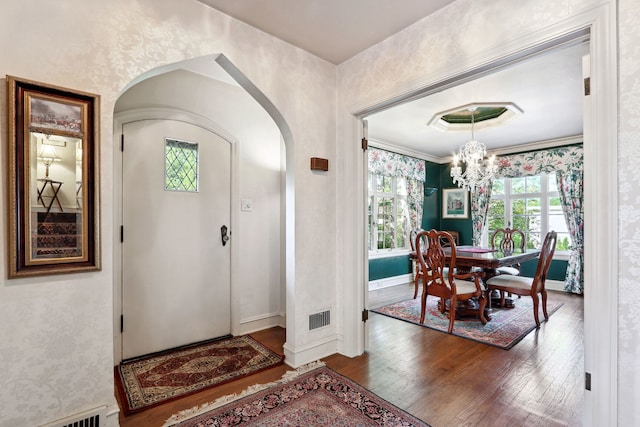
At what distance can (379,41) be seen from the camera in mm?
2402

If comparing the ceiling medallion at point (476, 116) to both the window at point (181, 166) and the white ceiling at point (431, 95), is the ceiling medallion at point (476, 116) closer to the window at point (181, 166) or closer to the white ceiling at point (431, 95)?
the white ceiling at point (431, 95)

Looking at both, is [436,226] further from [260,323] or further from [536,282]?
[260,323]

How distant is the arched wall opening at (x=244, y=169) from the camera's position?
248cm

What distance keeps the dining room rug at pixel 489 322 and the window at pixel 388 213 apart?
4.59 feet

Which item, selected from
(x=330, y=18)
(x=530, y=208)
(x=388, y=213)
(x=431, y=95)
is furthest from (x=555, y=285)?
(x=330, y=18)

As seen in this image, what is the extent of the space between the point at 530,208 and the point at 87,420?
6571 mm

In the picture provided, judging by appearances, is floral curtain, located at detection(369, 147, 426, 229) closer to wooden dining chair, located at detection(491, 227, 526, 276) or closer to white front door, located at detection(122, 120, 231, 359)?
wooden dining chair, located at detection(491, 227, 526, 276)

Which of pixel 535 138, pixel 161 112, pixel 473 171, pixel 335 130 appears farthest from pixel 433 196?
pixel 161 112

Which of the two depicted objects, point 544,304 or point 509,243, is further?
point 509,243

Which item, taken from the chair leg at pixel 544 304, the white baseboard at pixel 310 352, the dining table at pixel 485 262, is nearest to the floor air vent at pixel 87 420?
the white baseboard at pixel 310 352

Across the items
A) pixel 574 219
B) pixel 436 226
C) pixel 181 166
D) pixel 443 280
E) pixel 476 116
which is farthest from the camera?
pixel 436 226

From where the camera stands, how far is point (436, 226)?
671 cm

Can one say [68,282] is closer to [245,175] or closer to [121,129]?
[121,129]

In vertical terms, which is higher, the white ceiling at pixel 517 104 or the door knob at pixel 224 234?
the white ceiling at pixel 517 104
